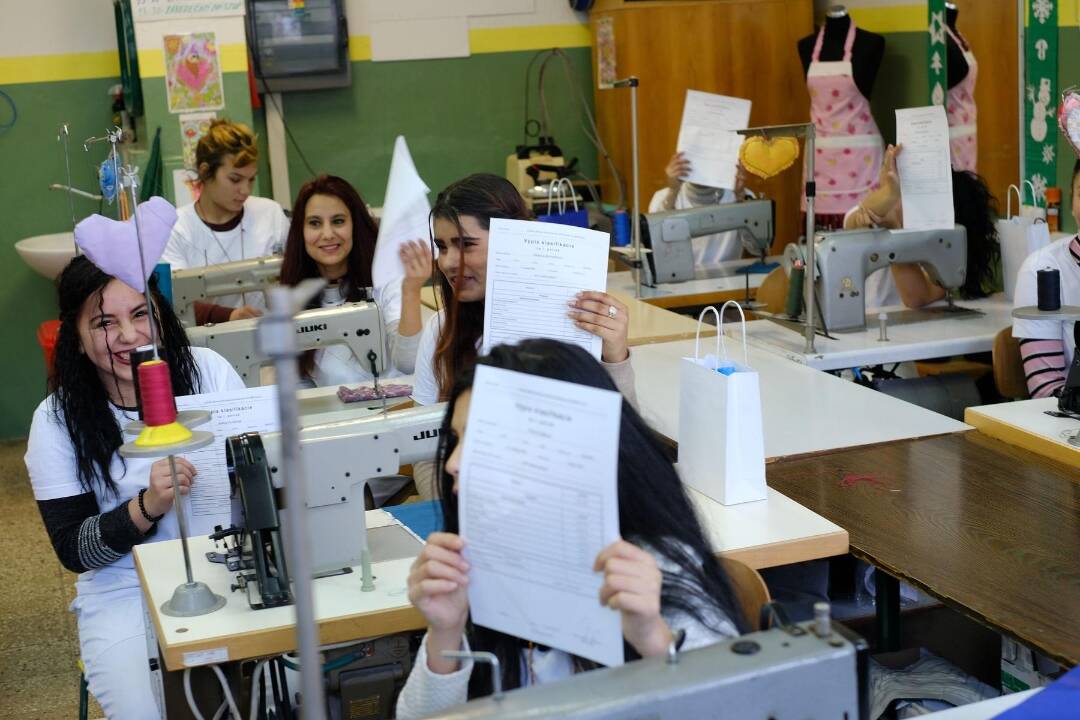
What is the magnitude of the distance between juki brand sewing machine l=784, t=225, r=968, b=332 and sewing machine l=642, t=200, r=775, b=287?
32.9 inches

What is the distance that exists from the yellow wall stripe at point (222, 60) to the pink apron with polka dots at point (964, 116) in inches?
112

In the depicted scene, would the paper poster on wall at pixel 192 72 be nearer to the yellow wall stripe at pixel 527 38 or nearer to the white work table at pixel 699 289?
the yellow wall stripe at pixel 527 38

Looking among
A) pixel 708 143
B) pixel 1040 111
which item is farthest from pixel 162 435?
pixel 1040 111

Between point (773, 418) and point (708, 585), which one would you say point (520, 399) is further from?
point (773, 418)

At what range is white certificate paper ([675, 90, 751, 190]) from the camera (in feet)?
14.6

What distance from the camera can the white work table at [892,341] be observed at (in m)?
3.31

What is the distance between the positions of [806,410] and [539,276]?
35.5 inches

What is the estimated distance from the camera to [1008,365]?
121 inches

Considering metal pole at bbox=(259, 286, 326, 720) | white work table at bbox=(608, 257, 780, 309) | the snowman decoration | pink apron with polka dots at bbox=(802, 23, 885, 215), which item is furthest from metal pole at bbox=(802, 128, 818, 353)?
metal pole at bbox=(259, 286, 326, 720)

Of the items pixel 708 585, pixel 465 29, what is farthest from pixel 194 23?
pixel 708 585

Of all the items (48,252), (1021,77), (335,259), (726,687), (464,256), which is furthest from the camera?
(48,252)

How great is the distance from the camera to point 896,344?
3.35 meters

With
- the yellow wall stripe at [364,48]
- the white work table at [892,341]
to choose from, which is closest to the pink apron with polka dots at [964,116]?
the yellow wall stripe at [364,48]

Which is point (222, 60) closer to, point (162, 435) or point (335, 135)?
point (335, 135)
